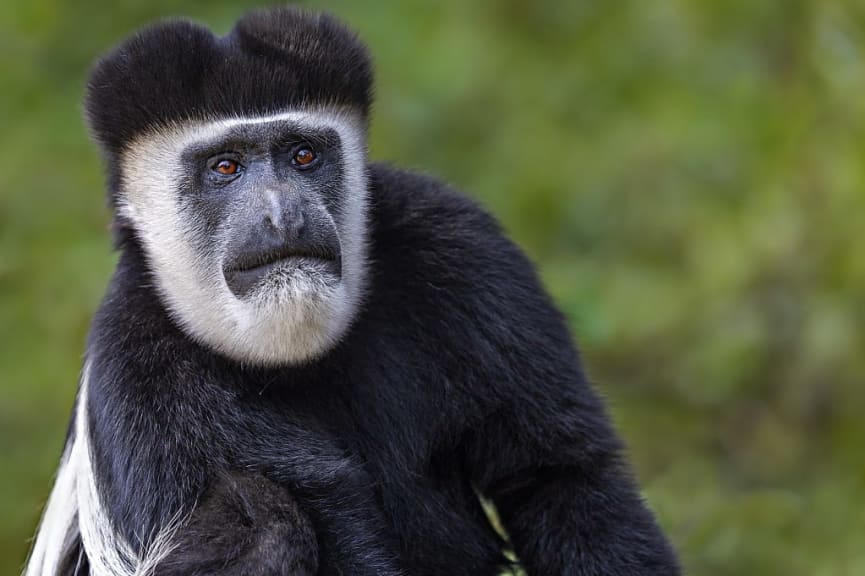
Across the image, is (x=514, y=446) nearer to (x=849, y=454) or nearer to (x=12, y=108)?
(x=849, y=454)

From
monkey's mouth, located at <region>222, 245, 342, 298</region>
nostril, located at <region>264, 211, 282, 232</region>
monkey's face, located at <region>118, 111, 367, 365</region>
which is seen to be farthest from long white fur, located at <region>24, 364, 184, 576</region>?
nostril, located at <region>264, 211, 282, 232</region>

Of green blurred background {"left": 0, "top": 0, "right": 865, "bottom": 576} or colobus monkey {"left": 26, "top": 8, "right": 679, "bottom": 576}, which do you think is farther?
green blurred background {"left": 0, "top": 0, "right": 865, "bottom": 576}

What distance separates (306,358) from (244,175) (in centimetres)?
43

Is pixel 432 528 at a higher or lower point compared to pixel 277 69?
lower

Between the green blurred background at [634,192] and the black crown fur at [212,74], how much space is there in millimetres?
1510

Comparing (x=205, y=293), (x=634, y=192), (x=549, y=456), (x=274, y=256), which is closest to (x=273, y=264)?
(x=274, y=256)

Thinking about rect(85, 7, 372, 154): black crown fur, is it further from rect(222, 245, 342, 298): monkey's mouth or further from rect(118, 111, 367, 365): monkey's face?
rect(222, 245, 342, 298): monkey's mouth

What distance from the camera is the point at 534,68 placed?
606 centimetres

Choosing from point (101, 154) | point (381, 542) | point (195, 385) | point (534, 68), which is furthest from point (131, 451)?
point (534, 68)

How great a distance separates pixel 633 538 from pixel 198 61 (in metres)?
1.47

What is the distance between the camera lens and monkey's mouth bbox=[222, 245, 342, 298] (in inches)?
110

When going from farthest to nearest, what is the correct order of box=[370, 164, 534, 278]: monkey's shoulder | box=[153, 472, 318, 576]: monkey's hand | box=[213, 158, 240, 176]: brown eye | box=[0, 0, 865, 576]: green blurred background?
box=[0, 0, 865, 576]: green blurred background, box=[370, 164, 534, 278]: monkey's shoulder, box=[213, 158, 240, 176]: brown eye, box=[153, 472, 318, 576]: monkey's hand

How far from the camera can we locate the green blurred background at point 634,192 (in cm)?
491

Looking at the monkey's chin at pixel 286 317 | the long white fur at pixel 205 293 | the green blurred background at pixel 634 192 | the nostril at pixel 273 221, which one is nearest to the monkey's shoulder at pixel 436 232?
the long white fur at pixel 205 293
